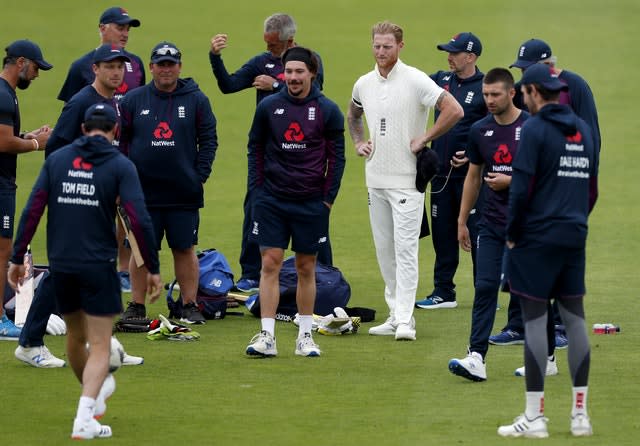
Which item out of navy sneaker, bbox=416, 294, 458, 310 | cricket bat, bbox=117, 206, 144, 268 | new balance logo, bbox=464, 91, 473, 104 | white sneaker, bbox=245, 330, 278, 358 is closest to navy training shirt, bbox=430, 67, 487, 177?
new balance logo, bbox=464, 91, 473, 104

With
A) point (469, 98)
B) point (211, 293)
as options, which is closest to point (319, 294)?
point (211, 293)

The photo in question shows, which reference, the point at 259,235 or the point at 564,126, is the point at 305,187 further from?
the point at 564,126

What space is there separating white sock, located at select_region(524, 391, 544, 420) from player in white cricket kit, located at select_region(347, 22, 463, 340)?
132 inches

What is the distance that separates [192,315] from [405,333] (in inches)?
81.3

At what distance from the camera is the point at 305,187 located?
35.9 feet

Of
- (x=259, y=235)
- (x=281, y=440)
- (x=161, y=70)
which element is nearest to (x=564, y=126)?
(x=281, y=440)

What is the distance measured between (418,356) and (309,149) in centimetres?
184

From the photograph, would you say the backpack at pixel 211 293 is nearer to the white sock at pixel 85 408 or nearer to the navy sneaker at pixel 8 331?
the navy sneaker at pixel 8 331

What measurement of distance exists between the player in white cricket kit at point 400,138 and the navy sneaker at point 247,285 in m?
2.39

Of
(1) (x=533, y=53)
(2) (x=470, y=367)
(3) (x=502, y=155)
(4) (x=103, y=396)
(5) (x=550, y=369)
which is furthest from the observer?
(1) (x=533, y=53)

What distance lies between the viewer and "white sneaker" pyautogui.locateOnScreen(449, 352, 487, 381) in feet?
32.1

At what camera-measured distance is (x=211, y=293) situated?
41.9ft

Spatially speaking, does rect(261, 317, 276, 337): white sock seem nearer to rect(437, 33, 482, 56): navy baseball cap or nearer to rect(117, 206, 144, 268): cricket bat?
rect(117, 206, 144, 268): cricket bat

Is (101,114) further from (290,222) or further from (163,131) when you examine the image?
(163,131)
